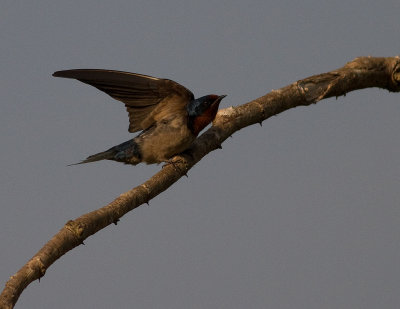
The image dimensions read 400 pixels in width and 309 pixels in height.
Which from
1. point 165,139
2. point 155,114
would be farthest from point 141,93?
point 165,139

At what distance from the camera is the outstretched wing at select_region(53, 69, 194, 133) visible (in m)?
8.55

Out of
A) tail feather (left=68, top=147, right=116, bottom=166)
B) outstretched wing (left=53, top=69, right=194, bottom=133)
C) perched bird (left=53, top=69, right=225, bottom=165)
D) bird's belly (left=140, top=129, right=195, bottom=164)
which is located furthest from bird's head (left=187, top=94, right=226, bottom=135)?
tail feather (left=68, top=147, right=116, bottom=166)

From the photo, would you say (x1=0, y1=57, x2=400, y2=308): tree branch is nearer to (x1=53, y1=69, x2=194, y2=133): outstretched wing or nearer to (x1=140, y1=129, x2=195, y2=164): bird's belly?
(x1=140, y1=129, x2=195, y2=164): bird's belly

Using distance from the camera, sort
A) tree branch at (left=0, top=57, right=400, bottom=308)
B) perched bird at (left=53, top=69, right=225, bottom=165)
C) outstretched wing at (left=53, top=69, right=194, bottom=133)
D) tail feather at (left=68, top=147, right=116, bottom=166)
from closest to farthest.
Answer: tree branch at (left=0, top=57, right=400, bottom=308) → outstretched wing at (left=53, top=69, right=194, bottom=133) → perched bird at (left=53, top=69, right=225, bottom=165) → tail feather at (left=68, top=147, right=116, bottom=166)

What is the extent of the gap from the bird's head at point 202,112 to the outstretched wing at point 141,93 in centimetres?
23

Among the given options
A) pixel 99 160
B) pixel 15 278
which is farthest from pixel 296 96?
pixel 15 278

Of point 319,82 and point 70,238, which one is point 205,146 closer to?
point 319,82

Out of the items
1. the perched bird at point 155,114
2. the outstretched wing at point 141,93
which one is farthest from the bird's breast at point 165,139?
the outstretched wing at point 141,93

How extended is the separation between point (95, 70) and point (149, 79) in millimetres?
804

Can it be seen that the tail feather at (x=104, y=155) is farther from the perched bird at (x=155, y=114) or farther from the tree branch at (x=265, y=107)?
the tree branch at (x=265, y=107)

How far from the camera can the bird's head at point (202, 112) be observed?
8.84m

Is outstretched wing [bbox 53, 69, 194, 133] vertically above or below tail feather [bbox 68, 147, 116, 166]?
above

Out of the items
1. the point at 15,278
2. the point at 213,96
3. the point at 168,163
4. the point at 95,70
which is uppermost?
the point at 95,70

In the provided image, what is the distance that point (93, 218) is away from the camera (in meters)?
6.21
